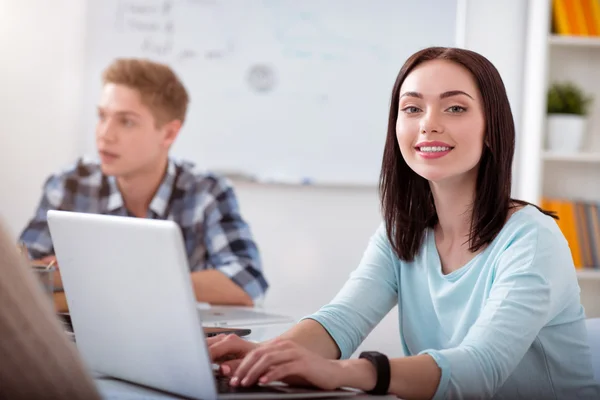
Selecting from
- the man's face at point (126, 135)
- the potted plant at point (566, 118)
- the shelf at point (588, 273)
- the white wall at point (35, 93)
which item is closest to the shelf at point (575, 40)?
the potted plant at point (566, 118)

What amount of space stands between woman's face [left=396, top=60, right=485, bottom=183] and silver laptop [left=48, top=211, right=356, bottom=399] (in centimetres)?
49

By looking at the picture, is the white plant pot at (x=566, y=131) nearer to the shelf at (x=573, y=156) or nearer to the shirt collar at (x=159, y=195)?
the shelf at (x=573, y=156)

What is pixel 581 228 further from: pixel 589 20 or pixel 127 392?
pixel 127 392

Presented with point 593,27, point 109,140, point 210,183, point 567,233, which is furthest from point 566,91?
point 109,140

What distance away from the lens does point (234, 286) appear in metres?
1.98

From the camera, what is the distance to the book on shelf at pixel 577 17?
324 cm

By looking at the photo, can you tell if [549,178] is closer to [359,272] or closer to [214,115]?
[214,115]

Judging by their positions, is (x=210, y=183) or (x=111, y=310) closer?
(x=111, y=310)

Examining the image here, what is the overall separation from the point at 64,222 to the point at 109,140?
1.43 metres

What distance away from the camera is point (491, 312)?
109 centimetres

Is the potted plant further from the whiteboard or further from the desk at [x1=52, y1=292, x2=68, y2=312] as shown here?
the desk at [x1=52, y1=292, x2=68, y2=312]

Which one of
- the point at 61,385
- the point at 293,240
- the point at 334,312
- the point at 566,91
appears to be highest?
the point at 566,91

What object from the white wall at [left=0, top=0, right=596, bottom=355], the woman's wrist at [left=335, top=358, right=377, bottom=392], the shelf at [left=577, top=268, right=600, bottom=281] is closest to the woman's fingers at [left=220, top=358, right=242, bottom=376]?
the woman's wrist at [left=335, top=358, right=377, bottom=392]

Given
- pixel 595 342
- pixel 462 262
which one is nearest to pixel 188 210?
pixel 462 262
